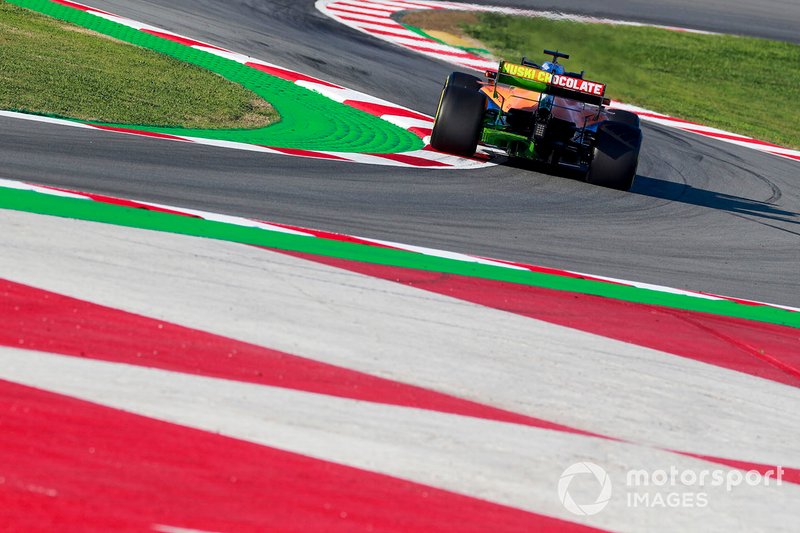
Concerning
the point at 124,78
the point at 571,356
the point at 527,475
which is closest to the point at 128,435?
the point at 527,475

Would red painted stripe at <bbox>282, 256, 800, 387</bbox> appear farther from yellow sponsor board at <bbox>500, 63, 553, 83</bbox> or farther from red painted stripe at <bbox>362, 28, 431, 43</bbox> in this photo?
red painted stripe at <bbox>362, 28, 431, 43</bbox>

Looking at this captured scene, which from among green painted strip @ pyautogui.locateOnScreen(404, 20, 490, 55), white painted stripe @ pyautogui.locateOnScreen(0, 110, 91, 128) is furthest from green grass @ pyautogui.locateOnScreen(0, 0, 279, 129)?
green painted strip @ pyautogui.locateOnScreen(404, 20, 490, 55)

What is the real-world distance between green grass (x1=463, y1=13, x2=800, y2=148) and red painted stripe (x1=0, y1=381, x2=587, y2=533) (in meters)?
14.0

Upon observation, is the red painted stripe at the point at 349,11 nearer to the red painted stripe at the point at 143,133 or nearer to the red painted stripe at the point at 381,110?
the red painted stripe at the point at 381,110

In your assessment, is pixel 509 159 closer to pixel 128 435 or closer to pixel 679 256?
pixel 679 256

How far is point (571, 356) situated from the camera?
3.82 m

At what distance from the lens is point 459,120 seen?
8.75 m

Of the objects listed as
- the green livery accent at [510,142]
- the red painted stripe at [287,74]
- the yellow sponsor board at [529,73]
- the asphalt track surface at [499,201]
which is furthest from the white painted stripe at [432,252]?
the red painted stripe at [287,74]

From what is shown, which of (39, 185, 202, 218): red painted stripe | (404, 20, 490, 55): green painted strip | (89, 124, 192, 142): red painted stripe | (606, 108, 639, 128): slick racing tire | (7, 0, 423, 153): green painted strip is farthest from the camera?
(404, 20, 490, 55): green painted strip

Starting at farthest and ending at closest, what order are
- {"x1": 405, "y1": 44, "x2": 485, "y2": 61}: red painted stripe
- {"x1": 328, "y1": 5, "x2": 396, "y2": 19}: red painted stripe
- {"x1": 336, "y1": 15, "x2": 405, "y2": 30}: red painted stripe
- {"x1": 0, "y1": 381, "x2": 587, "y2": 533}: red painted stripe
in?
{"x1": 328, "y1": 5, "x2": 396, "y2": 19}: red painted stripe < {"x1": 336, "y1": 15, "x2": 405, "y2": 30}: red painted stripe < {"x1": 405, "y1": 44, "x2": 485, "y2": 61}: red painted stripe < {"x1": 0, "y1": 381, "x2": 587, "y2": 533}: red painted stripe

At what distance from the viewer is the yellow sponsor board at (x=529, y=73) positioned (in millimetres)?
8844

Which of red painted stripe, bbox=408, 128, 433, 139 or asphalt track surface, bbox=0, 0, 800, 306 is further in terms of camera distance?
red painted stripe, bbox=408, 128, 433, 139

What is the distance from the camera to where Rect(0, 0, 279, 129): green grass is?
24.8 ft

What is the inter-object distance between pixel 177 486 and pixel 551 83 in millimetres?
7015
